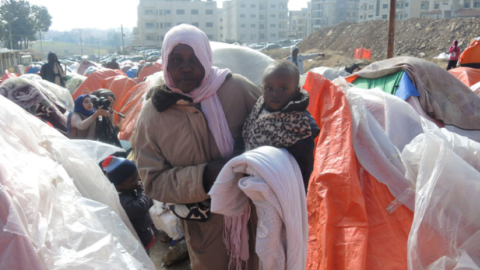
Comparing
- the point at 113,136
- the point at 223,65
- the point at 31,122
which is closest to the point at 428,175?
the point at 31,122

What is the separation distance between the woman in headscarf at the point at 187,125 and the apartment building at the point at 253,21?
65.7m

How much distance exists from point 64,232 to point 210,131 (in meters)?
0.74

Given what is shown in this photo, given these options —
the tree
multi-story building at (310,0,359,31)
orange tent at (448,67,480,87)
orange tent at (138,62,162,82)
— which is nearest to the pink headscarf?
orange tent at (448,67,480,87)

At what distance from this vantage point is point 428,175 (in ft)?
7.18

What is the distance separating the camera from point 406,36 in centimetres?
2888

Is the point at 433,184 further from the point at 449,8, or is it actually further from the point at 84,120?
the point at 449,8

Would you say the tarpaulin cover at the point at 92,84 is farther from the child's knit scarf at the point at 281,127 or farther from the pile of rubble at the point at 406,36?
the pile of rubble at the point at 406,36

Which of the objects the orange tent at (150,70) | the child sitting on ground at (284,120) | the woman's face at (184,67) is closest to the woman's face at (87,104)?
the woman's face at (184,67)

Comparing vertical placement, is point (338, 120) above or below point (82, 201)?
above

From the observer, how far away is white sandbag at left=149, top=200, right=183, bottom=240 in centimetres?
322

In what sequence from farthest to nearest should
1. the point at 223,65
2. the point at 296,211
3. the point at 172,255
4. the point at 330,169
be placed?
the point at 223,65 < the point at 172,255 < the point at 330,169 < the point at 296,211

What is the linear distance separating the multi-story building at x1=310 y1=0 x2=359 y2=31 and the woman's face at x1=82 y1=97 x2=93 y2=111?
74.4 m

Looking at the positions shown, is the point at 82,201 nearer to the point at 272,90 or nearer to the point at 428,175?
the point at 272,90

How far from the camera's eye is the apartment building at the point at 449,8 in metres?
44.7
